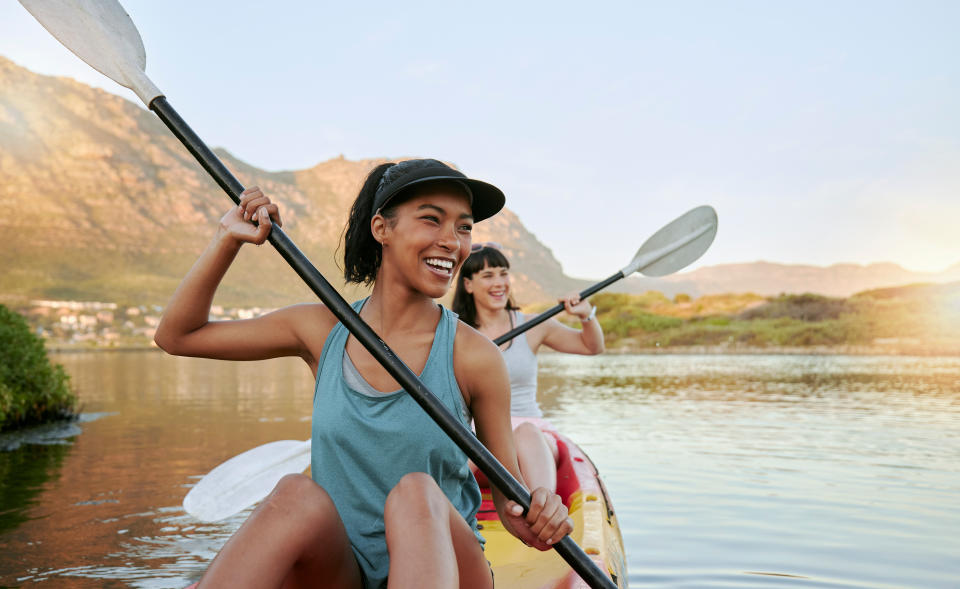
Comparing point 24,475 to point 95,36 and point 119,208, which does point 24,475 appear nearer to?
point 95,36

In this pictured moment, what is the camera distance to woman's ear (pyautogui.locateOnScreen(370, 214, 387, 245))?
2.24m

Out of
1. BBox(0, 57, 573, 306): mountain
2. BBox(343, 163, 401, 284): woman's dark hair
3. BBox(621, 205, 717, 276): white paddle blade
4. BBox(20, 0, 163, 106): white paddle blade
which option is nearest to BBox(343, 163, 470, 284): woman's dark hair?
BBox(343, 163, 401, 284): woman's dark hair

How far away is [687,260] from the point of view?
20.4 ft

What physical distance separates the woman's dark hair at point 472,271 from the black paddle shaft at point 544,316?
0.82ft

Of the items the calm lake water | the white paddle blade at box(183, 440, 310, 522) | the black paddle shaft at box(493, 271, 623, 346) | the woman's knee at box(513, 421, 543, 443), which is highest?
the black paddle shaft at box(493, 271, 623, 346)

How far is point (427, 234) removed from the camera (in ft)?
7.17

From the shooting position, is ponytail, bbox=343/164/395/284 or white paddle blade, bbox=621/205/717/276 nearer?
ponytail, bbox=343/164/395/284

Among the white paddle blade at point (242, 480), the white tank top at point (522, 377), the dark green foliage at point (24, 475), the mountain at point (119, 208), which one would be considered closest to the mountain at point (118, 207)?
the mountain at point (119, 208)

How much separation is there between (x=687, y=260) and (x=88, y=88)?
180548 millimetres

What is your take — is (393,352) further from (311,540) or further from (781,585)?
(781,585)

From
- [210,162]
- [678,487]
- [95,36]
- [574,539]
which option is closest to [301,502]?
[210,162]

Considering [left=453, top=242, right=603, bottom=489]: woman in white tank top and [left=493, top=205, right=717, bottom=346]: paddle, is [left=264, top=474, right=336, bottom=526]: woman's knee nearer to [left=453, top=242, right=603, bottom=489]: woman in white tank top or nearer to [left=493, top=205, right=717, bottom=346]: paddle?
[left=453, top=242, right=603, bottom=489]: woman in white tank top

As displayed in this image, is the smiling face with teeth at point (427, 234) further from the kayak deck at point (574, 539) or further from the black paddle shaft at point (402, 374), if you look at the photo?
the kayak deck at point (574, 539)

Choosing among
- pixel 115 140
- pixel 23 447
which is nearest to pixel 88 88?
pixel 115 140
